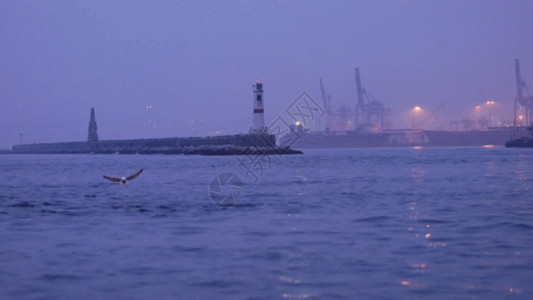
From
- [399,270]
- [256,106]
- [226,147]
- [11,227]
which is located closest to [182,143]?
[226,147]

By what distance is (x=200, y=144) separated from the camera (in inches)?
3922

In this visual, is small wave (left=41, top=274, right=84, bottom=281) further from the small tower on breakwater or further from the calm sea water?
the small tower on breakwater

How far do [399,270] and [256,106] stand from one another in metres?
67.2

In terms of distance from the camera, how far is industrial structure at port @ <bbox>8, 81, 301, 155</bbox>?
247ft

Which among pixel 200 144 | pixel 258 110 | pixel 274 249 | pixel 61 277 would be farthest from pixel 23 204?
pixel 200 144

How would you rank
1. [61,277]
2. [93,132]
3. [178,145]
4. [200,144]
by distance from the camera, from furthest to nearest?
[93,132]
[178,145]
[200,144]
[61,277]

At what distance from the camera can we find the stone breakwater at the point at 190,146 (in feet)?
255

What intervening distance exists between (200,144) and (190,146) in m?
2.51

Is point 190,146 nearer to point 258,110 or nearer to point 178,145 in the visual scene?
point 178,145

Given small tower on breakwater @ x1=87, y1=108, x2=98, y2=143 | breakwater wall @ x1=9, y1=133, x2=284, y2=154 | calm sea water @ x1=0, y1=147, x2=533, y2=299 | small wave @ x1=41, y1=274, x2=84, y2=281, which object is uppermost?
small tower on breakwater @ x1=87, y1=108, x2=98, y2=143

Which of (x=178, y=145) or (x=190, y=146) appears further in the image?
(x=178, y=145)

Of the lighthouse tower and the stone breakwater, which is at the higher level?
the lighthouse tower

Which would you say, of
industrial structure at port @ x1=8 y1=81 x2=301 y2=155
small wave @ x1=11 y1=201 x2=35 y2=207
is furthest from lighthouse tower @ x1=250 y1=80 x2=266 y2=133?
small wave @ x1=11 y1=201 x2=35 y2=207

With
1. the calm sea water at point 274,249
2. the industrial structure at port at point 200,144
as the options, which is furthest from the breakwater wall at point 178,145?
the calm sea water at point 274,249
